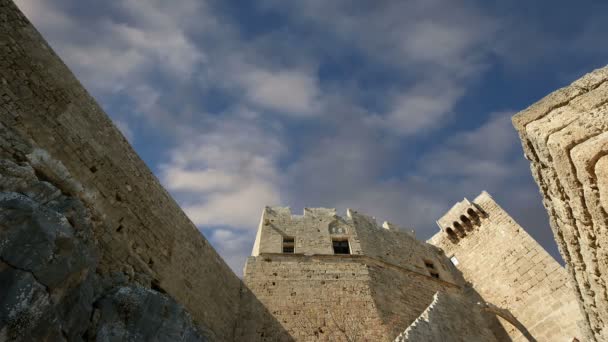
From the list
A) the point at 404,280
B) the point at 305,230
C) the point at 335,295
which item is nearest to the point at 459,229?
the point at 404,280

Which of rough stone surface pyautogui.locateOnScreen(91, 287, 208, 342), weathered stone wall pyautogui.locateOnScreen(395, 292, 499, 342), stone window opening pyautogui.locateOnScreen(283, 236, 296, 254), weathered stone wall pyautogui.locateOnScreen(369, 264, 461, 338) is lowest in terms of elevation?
rough stone surface pyautogui.locateOnScreen(91, 287, 208, 342)

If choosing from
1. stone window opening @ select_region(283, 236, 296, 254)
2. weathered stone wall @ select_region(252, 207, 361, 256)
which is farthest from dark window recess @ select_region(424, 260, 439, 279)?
stone window opening @ select_region(283, 236, 296, 254)

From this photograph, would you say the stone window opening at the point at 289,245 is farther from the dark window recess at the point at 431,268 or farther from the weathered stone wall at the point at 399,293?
the dark window recess at the point at 431,268

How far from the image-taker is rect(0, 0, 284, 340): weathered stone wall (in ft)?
20.5

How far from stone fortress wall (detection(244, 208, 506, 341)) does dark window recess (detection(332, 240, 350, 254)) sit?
0.19 meters

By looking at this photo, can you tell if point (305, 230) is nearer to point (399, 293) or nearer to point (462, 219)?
point (399, 293)

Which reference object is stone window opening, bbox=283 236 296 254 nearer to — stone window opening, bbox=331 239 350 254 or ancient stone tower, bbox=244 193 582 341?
ancient stone tower, bbox=244 193 582 341

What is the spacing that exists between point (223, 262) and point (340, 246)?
16.3ft

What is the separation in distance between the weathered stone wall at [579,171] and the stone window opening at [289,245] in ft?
34.3

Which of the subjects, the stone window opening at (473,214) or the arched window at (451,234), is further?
the arched window at (451,234)

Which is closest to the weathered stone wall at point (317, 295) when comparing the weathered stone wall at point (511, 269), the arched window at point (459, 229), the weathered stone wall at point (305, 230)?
the weathered stone wall at point (305, 230)

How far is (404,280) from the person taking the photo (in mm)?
13391

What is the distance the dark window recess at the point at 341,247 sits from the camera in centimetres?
1350

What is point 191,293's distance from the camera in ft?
28.7
